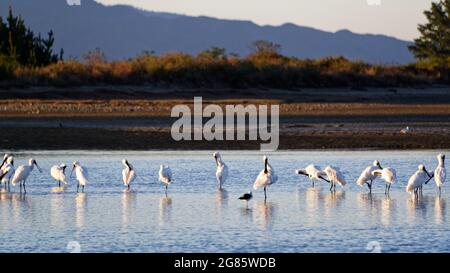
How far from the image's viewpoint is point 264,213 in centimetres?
1412

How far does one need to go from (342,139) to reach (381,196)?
24.7 feet

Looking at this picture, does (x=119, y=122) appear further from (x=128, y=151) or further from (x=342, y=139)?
(x=342, y=139)

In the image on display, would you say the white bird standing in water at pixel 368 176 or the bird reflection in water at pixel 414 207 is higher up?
the white bird standing in water at pixel 368 176

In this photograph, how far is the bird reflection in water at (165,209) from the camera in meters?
13.5

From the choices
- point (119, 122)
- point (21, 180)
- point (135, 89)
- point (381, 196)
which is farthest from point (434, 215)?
point (135, 89)

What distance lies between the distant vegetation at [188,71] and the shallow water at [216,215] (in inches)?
730

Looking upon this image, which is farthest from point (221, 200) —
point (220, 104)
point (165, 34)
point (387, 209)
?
point (165, 34)

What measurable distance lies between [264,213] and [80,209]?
248 centimetres

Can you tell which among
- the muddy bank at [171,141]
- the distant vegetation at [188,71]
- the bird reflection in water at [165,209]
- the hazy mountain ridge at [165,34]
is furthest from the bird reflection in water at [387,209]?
the hazy mountain ridge at [165,34]

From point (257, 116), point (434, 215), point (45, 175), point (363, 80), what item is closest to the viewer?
point (434, 215)

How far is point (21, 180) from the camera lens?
1664cm

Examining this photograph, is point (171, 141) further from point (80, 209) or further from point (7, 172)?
point (80, 209)

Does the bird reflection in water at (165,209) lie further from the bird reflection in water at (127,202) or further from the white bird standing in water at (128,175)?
the white bird standing in water at (128,175)

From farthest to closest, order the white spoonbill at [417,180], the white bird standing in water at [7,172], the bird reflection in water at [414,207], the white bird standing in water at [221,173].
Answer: the white bird standing in water at [7,172] < the white bird standing in water at [221,173] < the white spoonbill at [417,180] < the bird reflection in water at [414,207]
